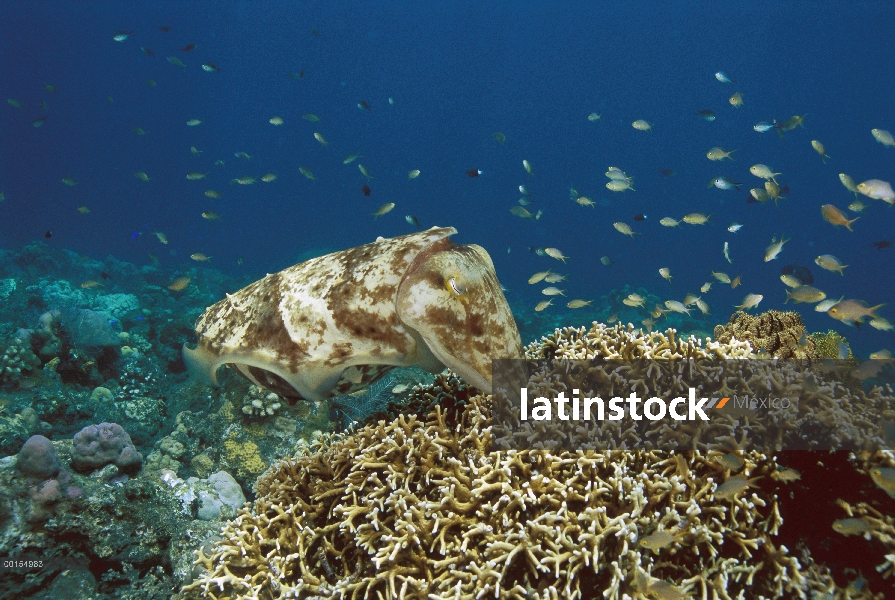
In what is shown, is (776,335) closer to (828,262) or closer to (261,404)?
(828,262)

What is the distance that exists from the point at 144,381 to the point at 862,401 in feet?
36.5

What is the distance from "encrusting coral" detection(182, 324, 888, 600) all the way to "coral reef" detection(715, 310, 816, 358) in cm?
186

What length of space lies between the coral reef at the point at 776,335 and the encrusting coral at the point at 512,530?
186 cm

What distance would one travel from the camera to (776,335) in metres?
4.85

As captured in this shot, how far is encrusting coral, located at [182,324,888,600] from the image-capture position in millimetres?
2395

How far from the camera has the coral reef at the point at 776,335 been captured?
4.63 meters

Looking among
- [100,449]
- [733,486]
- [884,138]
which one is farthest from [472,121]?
[733,486]

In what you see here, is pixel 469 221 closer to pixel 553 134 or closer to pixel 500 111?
pixel 500 111

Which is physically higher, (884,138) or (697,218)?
(884,138)

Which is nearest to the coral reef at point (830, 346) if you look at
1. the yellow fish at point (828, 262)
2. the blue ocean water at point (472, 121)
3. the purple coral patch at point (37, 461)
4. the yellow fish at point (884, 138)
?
the yellow fish at point (828, 262)

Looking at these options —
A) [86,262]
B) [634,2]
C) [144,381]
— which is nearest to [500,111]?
[634,2]

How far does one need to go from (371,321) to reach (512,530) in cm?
158

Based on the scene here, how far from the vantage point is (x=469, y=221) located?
109m

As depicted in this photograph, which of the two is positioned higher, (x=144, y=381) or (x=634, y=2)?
(x=634, y=2)
